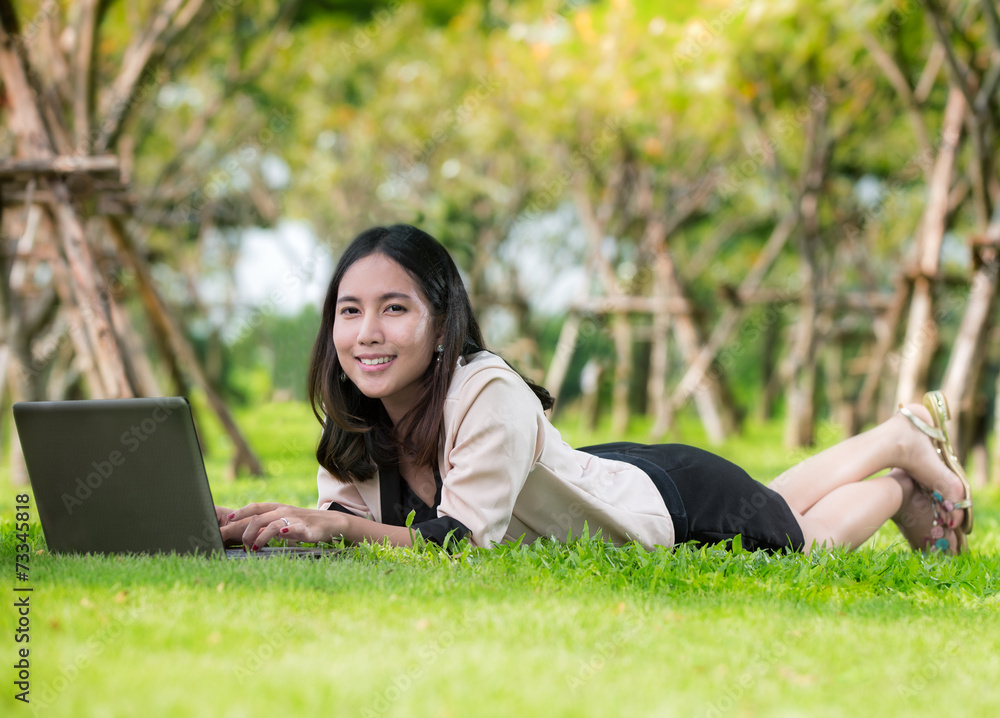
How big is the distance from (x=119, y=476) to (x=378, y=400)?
102 cm

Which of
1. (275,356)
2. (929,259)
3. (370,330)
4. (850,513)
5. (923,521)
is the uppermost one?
(370,330)

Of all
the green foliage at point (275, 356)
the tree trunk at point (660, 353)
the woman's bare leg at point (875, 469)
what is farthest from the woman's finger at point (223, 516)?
the tree trunk at point (660, 353)

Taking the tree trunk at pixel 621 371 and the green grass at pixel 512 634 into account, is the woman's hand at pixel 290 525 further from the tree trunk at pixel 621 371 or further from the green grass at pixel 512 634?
the tree trunk at pixel 621 371

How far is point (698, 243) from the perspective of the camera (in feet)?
72.7

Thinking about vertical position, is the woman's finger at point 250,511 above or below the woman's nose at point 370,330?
below

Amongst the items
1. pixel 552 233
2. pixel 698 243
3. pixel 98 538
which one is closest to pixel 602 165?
pixel 552 233

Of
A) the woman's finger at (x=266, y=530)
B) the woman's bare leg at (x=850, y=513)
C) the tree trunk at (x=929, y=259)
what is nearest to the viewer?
the woman's finger at (x=266, y=530)

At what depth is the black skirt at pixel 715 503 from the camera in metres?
3.57

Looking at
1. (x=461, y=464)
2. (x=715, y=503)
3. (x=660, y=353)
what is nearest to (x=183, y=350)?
(x=461, y=464)

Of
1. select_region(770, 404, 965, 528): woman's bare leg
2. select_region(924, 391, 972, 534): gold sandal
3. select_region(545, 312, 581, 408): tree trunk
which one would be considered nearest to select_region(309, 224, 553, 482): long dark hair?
select_region(770, 404, 965, 528): woman's bare leg

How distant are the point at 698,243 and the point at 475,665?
2071 cm

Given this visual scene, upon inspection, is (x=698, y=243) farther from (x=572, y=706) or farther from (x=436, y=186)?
(x=572, y=706)

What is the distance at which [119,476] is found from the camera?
288 centimetres

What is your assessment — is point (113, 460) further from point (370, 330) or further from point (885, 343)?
point (885, 343)
